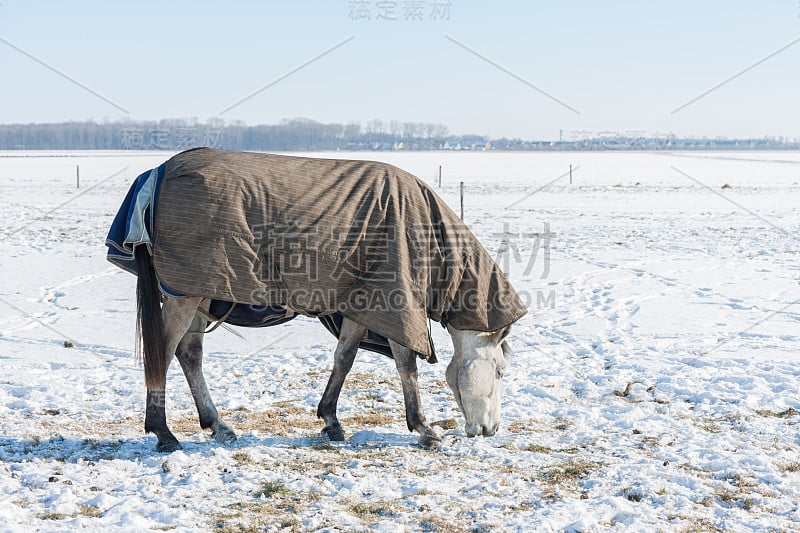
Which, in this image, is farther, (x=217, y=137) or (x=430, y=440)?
(x=217, y=137)

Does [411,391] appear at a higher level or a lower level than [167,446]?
higher

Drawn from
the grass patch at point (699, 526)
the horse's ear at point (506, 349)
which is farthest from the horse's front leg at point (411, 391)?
the grass patch at point (699, 526)

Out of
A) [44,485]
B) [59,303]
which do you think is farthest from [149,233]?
[59,303]

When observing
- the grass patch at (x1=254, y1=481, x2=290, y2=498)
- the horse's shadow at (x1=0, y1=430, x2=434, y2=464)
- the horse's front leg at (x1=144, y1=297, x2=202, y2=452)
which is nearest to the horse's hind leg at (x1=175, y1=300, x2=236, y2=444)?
the horse's shadow at (x1=0, y1=430, x2=434, y2=464)

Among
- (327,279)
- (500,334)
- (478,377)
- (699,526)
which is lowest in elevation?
(699,526)

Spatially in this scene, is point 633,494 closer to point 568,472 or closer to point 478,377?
point 568,472

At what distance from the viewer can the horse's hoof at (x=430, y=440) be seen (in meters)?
4.52

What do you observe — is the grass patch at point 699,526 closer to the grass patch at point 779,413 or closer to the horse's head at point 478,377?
the horse's head at point 478,377

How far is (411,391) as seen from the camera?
472 centimetres

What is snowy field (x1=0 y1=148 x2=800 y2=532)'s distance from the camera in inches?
136

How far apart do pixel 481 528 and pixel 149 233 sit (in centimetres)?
259

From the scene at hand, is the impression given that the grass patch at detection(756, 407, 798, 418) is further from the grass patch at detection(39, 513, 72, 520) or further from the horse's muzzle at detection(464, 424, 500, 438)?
the grass patch at detection(39, 513, 72, 520)

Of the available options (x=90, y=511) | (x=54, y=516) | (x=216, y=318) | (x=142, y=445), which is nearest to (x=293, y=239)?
(x=216, y=318)

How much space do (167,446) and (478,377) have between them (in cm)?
200
